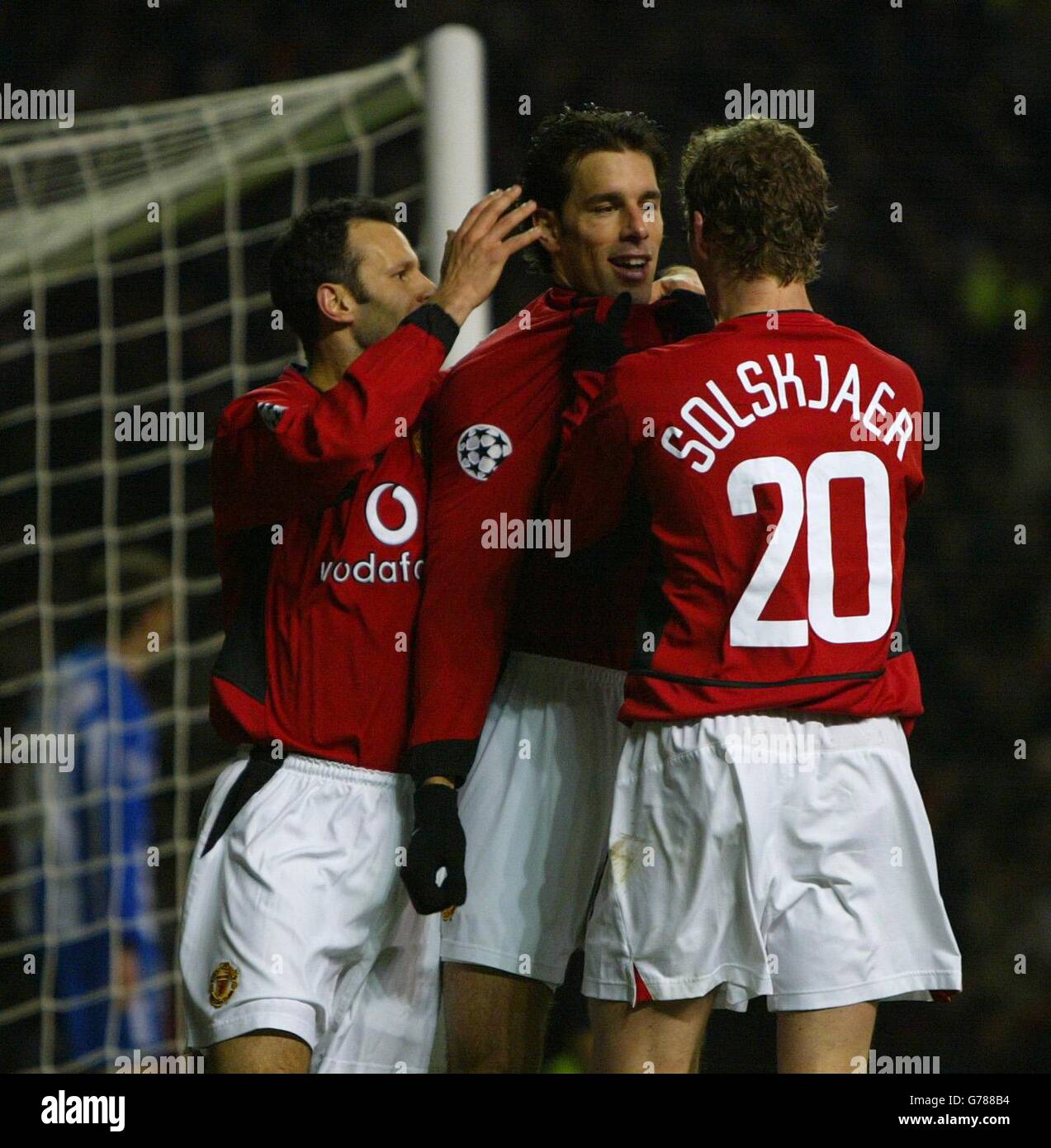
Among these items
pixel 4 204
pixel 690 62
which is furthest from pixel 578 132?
pixel 690 62

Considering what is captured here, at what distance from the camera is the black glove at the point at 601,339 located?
229 cm

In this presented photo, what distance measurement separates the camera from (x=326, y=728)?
2.31 metres

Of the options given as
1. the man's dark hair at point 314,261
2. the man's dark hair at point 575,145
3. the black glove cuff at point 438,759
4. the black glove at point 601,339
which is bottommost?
the black glove cuff at point 438,759

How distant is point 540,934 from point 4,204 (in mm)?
2477

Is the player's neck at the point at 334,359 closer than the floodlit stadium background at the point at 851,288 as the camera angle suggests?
Yes

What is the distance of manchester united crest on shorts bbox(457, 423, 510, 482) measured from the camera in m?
2.37

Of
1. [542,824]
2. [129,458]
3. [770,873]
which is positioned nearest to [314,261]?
[542,824]

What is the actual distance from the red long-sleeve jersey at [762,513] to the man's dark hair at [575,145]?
0.54 metres

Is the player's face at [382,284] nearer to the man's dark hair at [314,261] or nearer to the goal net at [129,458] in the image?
the man's dark hair at [314,261]

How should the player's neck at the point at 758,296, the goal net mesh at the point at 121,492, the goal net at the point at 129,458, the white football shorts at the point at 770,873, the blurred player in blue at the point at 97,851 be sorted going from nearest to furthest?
the white football shorts at the point at 770,873
the player's neck at the point at 758,296
the goal net at the point at 129,458
the goal net mesh at the point at 121,492
the blurred player in blue at the point at 97,851

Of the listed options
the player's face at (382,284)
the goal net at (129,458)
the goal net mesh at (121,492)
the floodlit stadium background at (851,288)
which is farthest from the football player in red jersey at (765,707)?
the floodlit stadium background at (851,288)

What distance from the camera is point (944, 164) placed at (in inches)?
222

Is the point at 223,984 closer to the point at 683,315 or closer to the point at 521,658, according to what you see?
the point at 521,658
